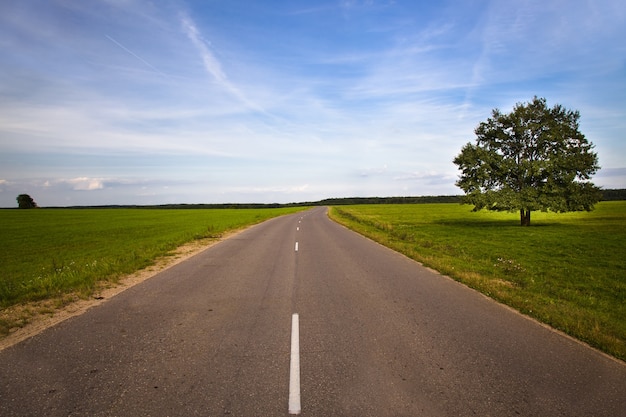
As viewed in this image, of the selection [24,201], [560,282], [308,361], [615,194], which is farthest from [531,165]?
[615,194]

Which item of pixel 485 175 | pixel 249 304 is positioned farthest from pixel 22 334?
pixel 485 175

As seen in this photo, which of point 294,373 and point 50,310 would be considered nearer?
point 294,373

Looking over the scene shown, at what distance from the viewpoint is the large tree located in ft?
97.6

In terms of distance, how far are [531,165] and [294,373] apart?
111ft

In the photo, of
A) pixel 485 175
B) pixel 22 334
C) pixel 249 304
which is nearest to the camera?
pixel 22 334

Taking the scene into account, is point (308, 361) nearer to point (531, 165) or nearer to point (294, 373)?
point (294, 373)

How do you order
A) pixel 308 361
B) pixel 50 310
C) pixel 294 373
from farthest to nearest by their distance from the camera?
pixel 50 310
pixel 308 361
pixel 294 373

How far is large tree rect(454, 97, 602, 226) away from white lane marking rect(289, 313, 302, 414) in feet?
101

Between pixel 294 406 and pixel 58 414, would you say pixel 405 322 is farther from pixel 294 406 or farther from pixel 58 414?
pixel 58 414

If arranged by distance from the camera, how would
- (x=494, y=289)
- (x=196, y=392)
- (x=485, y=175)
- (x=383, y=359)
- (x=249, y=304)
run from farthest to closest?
(x=485, y=175), (x=494, y=289), (x=249, y=304), (x=383, y=359), (x=196, y=392)

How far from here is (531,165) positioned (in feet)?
99.2

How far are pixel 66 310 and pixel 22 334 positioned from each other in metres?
1.26

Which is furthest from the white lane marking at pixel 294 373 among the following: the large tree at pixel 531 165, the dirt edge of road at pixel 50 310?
the large tree at pixel 531 165

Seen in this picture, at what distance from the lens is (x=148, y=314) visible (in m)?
6.33
